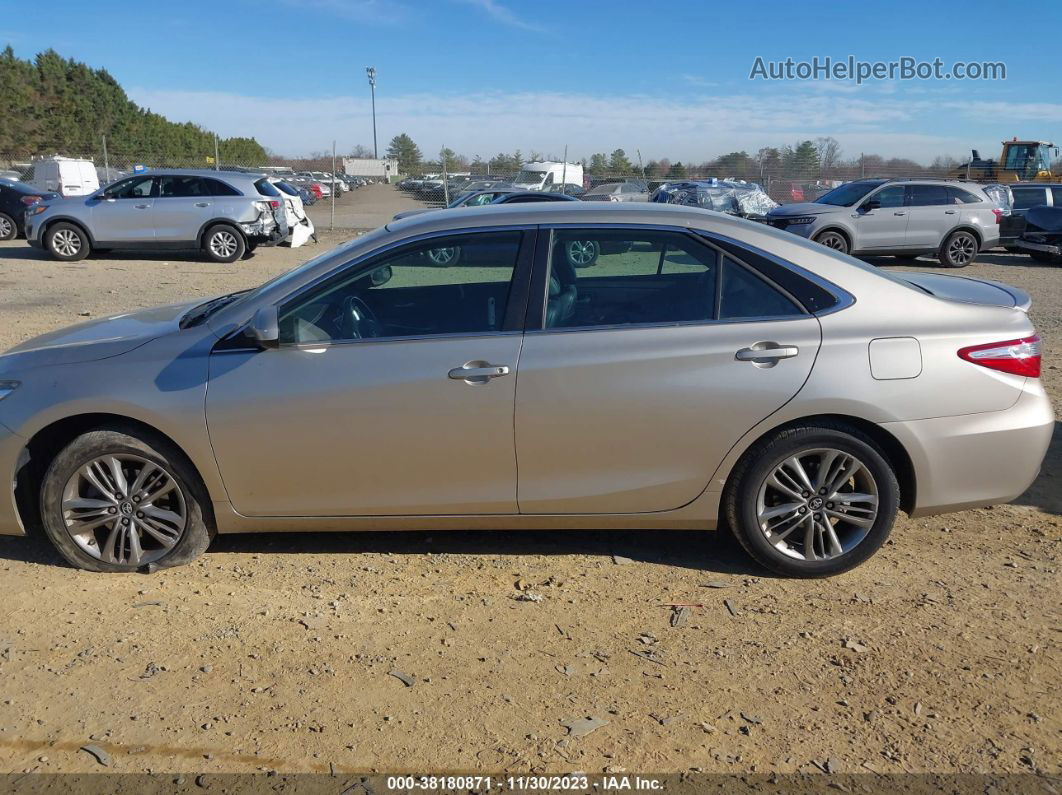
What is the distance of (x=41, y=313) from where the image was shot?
35.4 ft

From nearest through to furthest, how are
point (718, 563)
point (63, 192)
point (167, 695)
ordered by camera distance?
point (167, 695) → point (718, 563) → point (63, 192)

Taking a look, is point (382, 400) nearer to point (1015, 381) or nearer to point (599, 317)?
point (599, 317)

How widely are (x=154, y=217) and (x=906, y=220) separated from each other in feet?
47.3

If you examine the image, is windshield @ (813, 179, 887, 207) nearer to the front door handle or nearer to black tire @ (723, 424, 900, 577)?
black tire @ (723, 424, 900, 577)

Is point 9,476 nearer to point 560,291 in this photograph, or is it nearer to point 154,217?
point 560,291

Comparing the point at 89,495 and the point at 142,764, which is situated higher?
the point at 89,495

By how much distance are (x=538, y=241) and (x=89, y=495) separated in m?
2.33

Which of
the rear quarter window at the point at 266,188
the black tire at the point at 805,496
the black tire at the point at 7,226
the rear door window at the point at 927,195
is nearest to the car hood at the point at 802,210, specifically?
the rear door window at the point at 927,195

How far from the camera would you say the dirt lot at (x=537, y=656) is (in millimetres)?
2951

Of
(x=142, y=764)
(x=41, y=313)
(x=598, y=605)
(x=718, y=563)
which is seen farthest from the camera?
(x=41, y=313)

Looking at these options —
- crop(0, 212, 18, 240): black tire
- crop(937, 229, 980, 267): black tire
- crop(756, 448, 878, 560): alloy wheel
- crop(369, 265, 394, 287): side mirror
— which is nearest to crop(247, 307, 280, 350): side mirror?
crop(369, 265, 394, 287): side mirror

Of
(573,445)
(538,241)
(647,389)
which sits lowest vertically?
Result: (573,445)

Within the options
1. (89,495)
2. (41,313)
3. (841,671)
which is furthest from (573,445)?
(41,313)

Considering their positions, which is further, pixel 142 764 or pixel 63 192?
pixel 63 192
